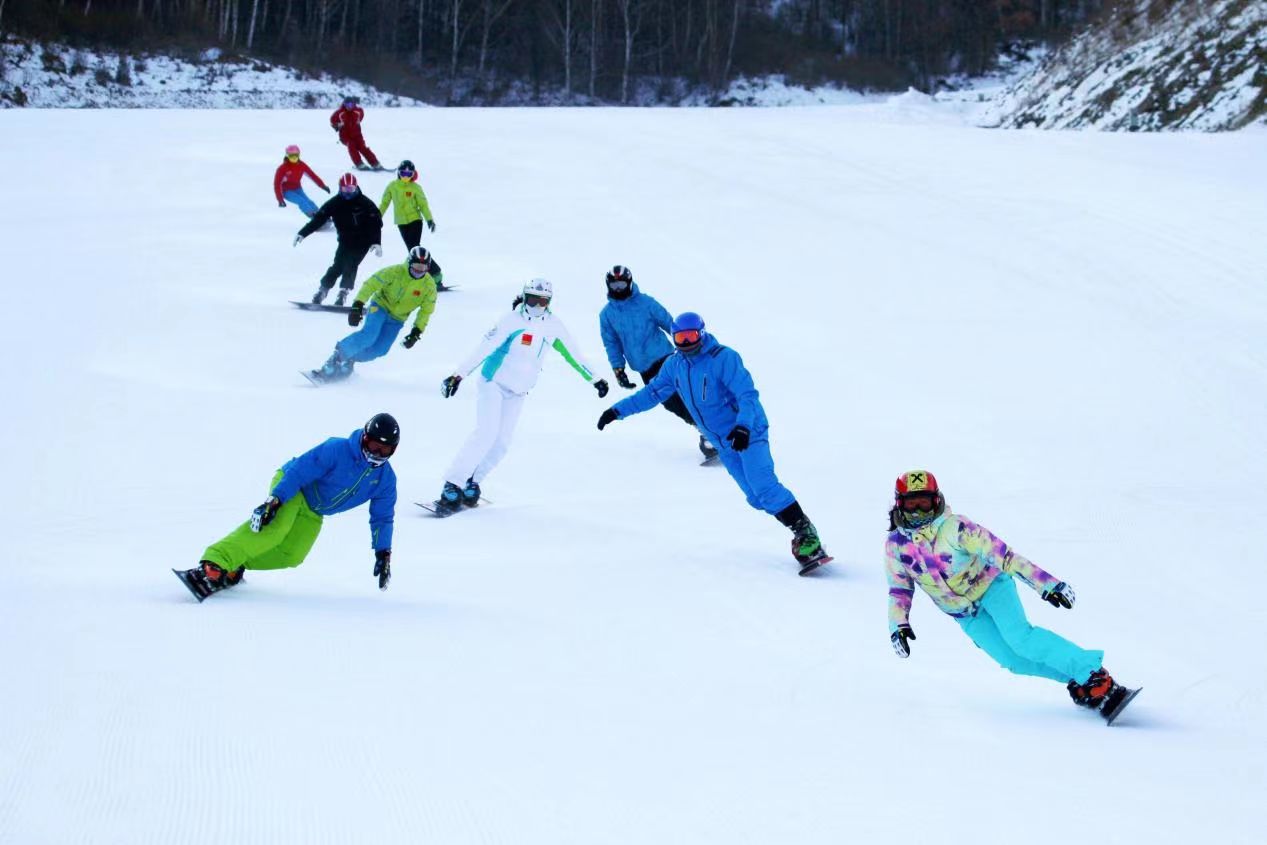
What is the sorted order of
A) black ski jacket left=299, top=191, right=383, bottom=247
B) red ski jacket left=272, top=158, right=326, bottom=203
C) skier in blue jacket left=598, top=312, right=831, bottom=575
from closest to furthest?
skier in blue jacket left=598, top=312, right=831, bottom=575
black ski jacket left=299, top=191, right=383, bottom=247
red ski jacket left=272, top=158, right=326, bottom=203

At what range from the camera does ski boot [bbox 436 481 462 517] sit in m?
9.35

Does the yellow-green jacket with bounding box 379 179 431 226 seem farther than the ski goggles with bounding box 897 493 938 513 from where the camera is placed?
Yes

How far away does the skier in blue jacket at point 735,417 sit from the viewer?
8047 millimetres

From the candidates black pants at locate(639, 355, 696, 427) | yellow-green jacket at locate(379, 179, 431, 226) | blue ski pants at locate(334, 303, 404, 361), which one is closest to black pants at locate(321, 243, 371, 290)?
yellow-green jacket at locate(379, 179, 431, 226)

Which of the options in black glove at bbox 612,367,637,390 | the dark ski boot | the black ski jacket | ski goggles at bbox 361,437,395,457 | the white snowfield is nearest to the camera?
the white snowfield

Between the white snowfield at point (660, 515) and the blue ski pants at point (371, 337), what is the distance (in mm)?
338

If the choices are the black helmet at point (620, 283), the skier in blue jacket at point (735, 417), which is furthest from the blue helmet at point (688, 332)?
the black helmet at point (620, 283)

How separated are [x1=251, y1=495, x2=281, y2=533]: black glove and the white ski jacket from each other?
9.96ft

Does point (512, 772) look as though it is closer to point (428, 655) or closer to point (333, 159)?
point (428, 655)

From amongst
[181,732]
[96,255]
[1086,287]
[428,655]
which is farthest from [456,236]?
[181,732]

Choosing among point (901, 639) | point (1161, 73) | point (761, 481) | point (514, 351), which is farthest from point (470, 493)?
point (1161, 73)

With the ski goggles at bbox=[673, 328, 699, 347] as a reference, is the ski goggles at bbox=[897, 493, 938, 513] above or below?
below

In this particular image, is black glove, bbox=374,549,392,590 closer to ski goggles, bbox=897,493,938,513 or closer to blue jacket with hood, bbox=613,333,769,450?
blue jacket with hood, bbox=613,333,769,450

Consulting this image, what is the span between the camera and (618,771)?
15.1 ft
